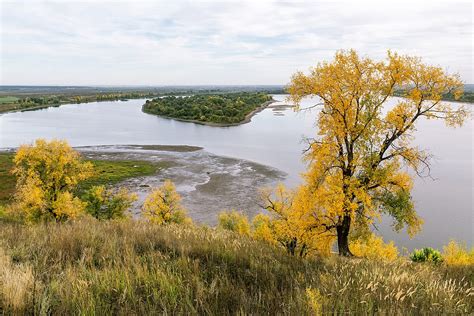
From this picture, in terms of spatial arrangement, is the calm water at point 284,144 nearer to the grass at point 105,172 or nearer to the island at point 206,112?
the island at point 206,112

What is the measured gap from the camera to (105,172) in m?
53.6

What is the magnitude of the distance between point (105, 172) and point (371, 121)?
45915 millimetres

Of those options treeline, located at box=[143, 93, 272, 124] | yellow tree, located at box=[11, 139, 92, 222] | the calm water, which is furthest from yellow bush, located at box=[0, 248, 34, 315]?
treeline, located at box=[143, 93, 272, 124]

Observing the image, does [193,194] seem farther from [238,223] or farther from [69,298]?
[69,298]

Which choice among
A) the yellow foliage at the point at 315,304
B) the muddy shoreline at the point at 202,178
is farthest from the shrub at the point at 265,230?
the yellow foliage at the point at 315,304

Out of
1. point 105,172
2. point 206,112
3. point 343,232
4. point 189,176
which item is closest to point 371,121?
point 343,232

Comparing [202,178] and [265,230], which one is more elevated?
[265,230]

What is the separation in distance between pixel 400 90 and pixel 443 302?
15.4 meters

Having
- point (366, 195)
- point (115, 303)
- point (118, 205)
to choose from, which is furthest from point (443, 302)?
point (118, 205)

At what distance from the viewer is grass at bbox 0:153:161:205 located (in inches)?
1852

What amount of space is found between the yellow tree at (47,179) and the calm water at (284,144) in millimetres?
24327

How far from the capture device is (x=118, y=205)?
3434 centimetres

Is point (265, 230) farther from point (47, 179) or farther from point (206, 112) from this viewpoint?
point (206, 112)

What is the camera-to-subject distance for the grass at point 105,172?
154 ft
